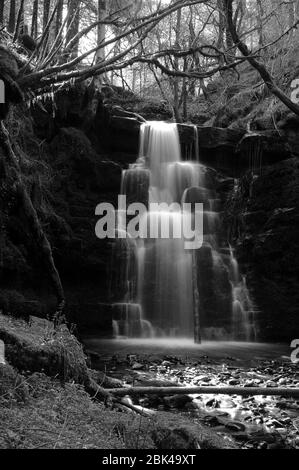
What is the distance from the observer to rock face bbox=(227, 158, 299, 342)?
45.3 feet

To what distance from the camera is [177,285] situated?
13688mm

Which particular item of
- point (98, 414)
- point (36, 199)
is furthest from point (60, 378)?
point (36, 199)

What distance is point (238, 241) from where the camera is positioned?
1473cm

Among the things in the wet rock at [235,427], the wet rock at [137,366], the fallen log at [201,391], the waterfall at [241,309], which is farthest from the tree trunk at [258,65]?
the waterfall at [241,309]

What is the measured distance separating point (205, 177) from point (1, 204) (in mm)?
10098

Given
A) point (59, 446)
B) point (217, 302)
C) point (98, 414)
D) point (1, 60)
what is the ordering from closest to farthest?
point (59, 446) → point (98, 414) → point (1, 60) → point (217, 302)

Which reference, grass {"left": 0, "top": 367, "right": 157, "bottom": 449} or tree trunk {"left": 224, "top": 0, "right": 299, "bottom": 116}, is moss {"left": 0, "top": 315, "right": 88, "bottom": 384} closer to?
grass {"left": 0, "top": 367, "right": 157, "bottom": 449}

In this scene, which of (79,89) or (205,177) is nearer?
(79,89)

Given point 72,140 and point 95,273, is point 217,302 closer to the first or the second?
point 95,273

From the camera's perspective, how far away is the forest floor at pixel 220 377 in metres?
5.26

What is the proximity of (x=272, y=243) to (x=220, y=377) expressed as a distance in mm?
7353

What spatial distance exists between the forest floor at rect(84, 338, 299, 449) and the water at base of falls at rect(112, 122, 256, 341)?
924 mm

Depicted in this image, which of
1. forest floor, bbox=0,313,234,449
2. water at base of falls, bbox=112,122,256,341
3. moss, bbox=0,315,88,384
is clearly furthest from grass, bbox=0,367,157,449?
water at base of falls, bbox=112,122,256,341

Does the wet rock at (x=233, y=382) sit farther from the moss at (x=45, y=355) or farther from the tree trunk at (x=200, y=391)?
the moss at (x=45, y=355)
